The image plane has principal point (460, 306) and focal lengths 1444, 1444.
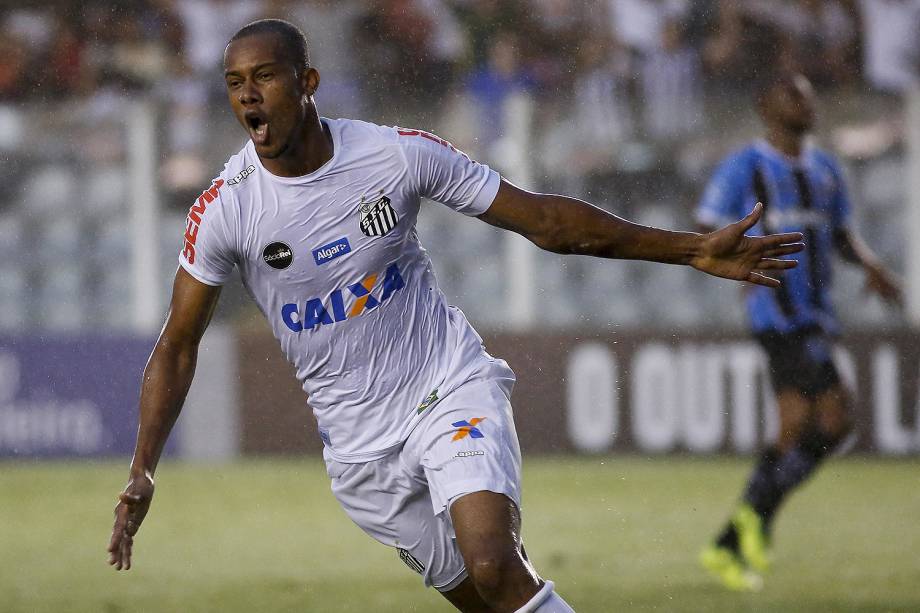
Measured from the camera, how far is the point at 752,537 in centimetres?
683

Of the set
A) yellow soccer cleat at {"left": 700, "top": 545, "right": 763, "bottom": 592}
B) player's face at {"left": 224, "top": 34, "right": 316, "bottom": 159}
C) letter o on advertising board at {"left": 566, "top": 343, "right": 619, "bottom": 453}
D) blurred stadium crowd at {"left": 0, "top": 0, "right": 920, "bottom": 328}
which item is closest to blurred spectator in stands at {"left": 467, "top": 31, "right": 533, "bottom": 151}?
blurred stadium crowd at {"left": 0, "top": 0, "right": 920, "bottom": 328}

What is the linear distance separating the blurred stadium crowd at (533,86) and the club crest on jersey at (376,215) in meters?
4.87

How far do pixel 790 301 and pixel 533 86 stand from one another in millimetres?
4022

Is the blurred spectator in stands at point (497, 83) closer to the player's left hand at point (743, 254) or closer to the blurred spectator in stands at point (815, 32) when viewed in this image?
the blurred spectator in stands at point (815, 32)

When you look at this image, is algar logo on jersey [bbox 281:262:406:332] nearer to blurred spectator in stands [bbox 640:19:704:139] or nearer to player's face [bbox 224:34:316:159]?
player's face [bbox 224:34:316:159]

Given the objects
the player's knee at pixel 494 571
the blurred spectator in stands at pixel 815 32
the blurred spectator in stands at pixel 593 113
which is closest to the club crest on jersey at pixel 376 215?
the player's knee at pixel 494 571

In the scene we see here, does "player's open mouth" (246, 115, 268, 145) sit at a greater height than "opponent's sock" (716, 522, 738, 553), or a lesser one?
greater

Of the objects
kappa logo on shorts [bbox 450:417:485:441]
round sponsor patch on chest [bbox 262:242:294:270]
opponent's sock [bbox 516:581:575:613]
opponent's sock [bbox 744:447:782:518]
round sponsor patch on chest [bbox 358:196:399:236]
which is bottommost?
opponent's sock [bbox 744:447:782:518]

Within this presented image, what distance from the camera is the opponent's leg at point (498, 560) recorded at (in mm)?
3834

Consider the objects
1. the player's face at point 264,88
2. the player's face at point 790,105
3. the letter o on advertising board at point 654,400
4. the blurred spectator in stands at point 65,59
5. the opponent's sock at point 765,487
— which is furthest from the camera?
the letter o on advertising board at point 654,400

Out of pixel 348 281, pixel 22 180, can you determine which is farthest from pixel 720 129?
pixel 348 281

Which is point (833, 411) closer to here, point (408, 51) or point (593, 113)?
point (593, 113)

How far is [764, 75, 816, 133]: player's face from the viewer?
23.6 feet

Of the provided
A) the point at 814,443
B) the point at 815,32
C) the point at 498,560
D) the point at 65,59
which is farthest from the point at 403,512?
the point at 65,59
